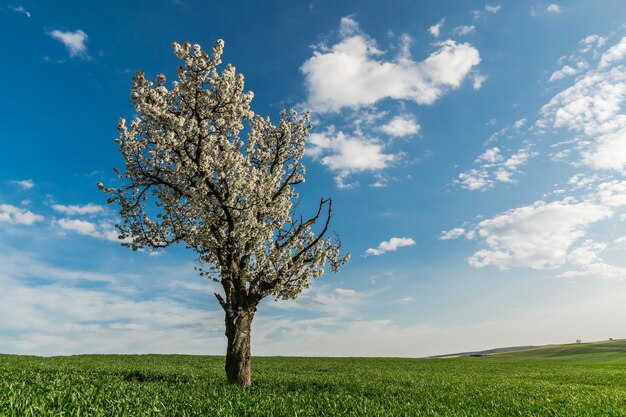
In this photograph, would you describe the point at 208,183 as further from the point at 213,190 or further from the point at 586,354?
the point at 586,354

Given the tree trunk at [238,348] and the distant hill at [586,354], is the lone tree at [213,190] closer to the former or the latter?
the tree trunk at [238,348]

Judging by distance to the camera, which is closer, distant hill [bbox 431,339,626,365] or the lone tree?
the lone tree

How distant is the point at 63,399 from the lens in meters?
10.1

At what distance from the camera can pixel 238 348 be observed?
781 inches

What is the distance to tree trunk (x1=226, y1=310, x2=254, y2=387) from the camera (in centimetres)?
1958

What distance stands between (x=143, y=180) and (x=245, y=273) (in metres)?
6.92

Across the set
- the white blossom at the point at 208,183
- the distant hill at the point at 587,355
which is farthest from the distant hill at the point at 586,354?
the white blossom at the point at 208,183

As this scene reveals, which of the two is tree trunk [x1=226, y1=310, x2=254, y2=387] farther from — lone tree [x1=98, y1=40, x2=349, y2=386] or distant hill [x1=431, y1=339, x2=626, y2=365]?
distant hill [x1=431, y1=339, x2=626, y2=365]

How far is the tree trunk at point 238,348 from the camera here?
19.6m

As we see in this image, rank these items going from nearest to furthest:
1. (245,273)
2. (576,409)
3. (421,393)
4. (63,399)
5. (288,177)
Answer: (63,399)
(576,409)
(421,393)
(245,273)
(288,177)

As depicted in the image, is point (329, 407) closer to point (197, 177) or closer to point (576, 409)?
point (576, 409)

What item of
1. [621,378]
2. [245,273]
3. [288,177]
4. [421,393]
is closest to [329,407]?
[421,393]

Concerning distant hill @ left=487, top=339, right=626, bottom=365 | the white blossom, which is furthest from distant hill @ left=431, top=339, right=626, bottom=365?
the white blossom

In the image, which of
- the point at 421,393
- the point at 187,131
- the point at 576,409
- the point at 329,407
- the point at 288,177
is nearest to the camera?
the point at 329,407
